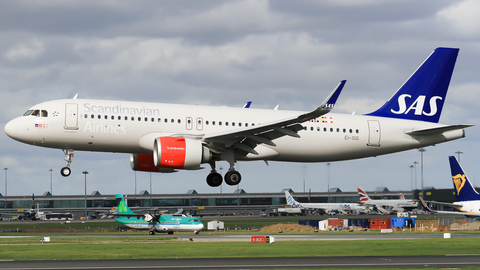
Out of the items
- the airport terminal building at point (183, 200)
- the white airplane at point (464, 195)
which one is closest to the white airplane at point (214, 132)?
the white airplane at point (464, 195)

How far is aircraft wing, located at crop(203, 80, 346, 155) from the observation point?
102ft

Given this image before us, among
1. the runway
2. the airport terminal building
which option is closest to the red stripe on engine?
the runway

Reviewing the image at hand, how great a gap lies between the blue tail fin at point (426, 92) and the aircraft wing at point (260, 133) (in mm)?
10666

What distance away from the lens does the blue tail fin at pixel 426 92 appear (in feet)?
138

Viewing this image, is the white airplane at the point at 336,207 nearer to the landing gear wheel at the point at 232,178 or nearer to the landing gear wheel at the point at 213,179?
the landing gear wheel at the point at 213,179

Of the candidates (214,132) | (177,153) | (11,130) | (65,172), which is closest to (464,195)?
(214,132)

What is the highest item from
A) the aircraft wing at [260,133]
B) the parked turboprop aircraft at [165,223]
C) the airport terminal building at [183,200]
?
the aircraft wing at [260,133]

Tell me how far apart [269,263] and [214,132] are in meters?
12.8

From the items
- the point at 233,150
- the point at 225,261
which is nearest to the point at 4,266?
the point at 225,261

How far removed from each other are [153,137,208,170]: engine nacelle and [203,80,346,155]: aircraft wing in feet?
3.33

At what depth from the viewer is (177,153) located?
110 ft

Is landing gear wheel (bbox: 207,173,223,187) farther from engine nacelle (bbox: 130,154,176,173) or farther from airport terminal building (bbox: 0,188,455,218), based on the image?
airport terminal building (bbox: 0,188,455,218)

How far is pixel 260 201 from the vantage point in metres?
176

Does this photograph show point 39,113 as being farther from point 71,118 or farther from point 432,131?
point 432,131
